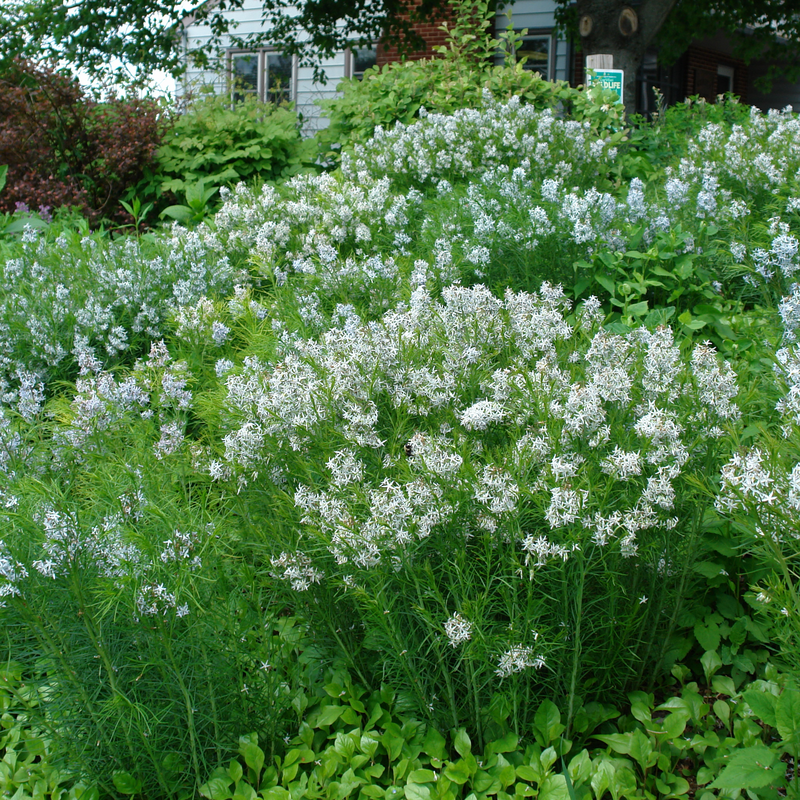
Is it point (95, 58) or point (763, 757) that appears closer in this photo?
point (763, 757)

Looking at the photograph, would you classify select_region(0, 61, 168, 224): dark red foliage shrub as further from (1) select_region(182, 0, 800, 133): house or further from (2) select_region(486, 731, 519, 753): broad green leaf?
(2) select_region(486, 731, 519, 753): broad green leaf

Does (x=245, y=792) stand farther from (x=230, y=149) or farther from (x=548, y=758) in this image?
(x=230, y=149)

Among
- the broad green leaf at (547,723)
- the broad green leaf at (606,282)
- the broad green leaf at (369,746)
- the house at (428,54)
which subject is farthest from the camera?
the house at (428,54)

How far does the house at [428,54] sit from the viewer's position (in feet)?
56.7

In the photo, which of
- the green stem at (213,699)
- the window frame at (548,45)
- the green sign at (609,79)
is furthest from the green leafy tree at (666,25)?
the green stem at (213,699)

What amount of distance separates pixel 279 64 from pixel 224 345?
678 inches

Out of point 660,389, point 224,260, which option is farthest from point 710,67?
point 660,389

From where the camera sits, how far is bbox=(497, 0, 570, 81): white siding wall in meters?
17.5

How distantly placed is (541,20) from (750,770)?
18.3 metres

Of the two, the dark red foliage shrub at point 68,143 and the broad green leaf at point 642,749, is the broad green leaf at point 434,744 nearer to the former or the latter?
the broad green leaf at point 642,749

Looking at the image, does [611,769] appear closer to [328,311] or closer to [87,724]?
[87,724]

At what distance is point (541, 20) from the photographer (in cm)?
1759

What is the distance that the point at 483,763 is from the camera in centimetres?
257

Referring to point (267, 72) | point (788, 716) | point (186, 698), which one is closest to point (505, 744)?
point (788, 716)
